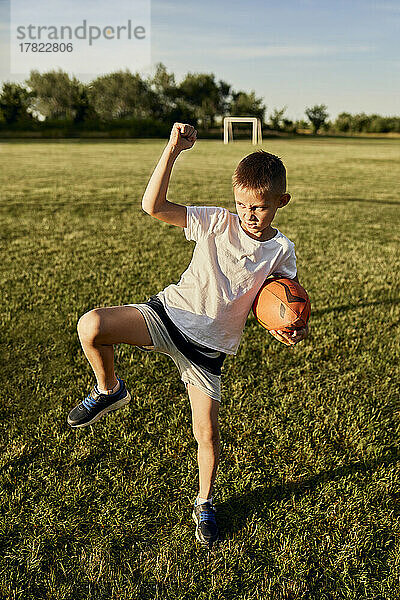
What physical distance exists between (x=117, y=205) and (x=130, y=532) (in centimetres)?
985

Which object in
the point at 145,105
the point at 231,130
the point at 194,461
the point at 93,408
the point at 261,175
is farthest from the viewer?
the point at 145,105

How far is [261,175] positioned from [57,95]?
67243mm

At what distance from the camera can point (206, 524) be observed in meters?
2.60

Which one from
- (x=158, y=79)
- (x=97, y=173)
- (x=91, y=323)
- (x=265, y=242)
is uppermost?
(x=158, y=79)

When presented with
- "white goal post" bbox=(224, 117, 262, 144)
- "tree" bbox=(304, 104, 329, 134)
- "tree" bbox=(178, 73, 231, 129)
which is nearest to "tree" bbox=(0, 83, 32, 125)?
"white goal post" bbox=(224, 117, 262, 144)

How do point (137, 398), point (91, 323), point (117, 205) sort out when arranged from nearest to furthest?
point (91, 323), point (137, 398), point (117, 205)

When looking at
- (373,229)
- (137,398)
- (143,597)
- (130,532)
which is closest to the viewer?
(143,597)

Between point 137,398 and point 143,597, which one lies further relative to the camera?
point 137,398

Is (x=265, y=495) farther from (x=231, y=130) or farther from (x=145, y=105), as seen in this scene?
Result: (x=145, y=105)

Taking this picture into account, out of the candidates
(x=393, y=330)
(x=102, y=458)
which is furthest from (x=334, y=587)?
(x=393, y=330)

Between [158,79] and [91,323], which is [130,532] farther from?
[158,79]

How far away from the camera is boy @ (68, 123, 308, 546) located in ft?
8.01

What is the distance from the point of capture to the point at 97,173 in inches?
728

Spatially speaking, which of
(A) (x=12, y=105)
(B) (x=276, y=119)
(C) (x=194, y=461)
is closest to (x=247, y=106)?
(B) (x=276, y=119)
